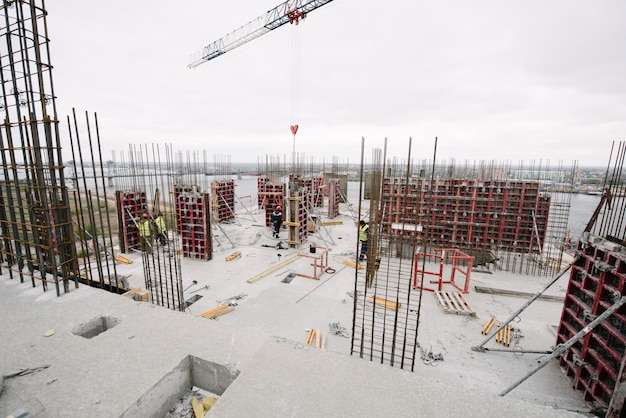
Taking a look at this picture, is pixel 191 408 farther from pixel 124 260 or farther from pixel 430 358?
pixel 124 260

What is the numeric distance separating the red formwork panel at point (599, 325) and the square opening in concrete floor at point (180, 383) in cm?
524

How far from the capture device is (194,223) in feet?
35.5

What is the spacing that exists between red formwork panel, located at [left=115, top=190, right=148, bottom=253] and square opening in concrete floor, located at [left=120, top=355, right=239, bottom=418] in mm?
9821


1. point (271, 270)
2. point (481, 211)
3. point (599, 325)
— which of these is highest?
point (481, 211)

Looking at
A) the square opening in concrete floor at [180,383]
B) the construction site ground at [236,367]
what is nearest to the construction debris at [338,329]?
the construction site ground at [236,367]

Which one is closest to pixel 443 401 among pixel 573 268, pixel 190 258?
pixel 573 268

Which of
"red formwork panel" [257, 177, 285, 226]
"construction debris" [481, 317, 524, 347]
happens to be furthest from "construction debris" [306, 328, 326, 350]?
"red formwork panel" [257, 177, 285, 226]

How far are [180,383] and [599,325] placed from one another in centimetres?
642

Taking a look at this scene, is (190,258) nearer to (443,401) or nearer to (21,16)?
(21,16)

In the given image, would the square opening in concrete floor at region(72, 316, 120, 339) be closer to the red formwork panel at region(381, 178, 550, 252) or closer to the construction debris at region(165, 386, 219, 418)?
the construction debris at region(165, 386, 219, 418)

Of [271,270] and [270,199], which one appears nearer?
[271,270]

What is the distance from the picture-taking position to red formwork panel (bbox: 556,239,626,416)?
4.15m

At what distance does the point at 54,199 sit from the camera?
13.3 ft

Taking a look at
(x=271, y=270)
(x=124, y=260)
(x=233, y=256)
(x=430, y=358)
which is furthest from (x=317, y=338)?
(x=124, y=260)
